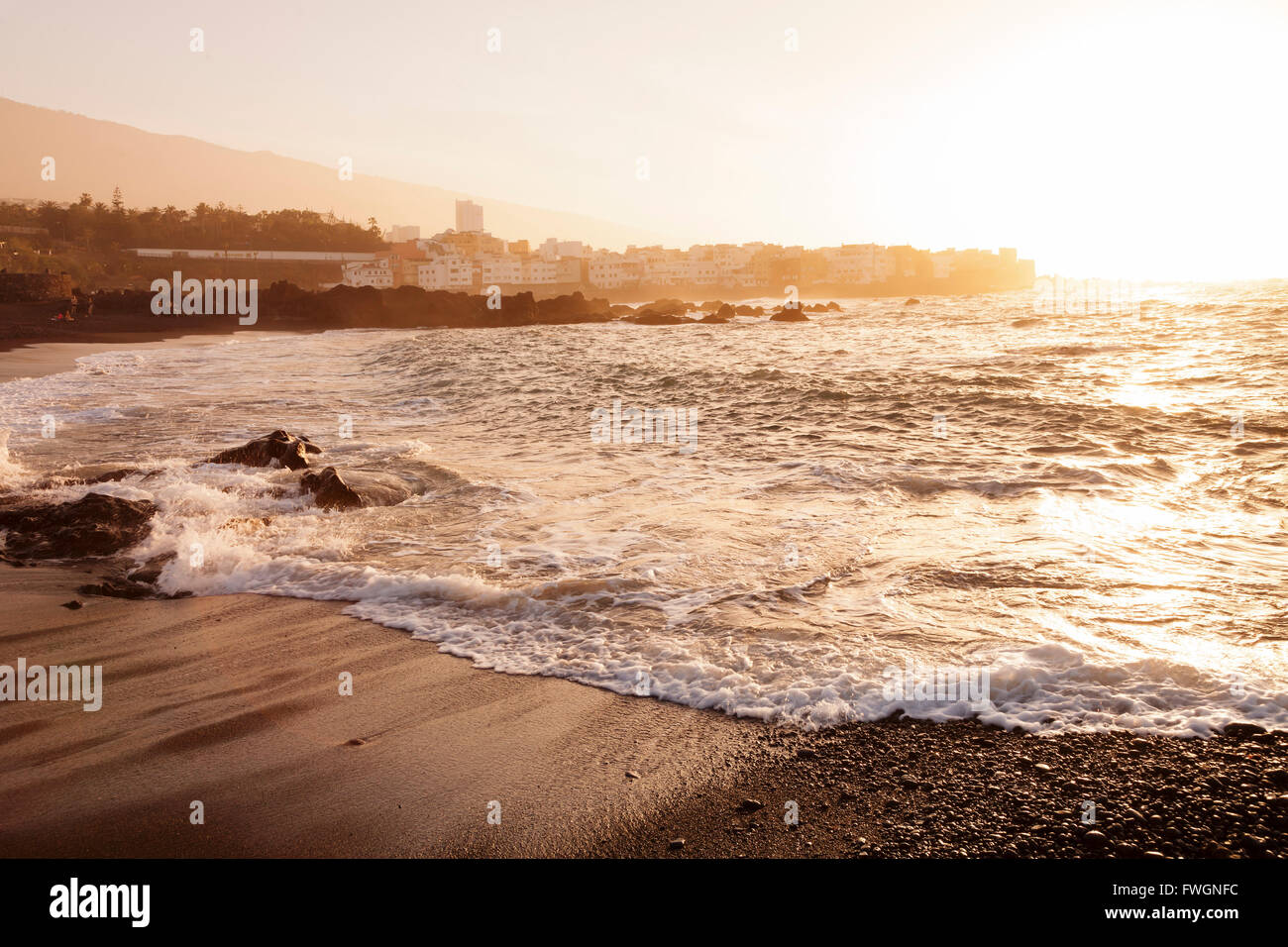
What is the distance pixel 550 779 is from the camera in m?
3.68

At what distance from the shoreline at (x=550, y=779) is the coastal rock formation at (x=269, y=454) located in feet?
17.5

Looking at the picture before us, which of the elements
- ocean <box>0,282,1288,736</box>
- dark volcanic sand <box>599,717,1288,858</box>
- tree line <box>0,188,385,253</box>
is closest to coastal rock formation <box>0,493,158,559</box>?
ocean <box>0,282,1288,736</box>

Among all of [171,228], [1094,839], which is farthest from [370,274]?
[1094,839]

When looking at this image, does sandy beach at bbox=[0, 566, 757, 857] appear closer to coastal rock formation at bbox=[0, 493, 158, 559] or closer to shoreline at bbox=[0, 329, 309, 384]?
coastal rock formation at bbox=[0, 493, 158, 559]

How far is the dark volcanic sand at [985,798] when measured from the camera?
10.4 ft

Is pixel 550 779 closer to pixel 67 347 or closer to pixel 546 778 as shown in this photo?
pixel 546 778

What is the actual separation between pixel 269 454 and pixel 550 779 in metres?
7.90

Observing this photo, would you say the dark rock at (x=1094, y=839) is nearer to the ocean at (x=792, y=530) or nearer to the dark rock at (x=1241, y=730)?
the ocean at (x=792, y=530)

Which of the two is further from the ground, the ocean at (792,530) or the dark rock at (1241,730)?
the ocean at (792,530)

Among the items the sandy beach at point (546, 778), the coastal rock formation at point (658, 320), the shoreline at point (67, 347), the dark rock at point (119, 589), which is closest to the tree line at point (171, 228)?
the shoreline at point (67, 347)

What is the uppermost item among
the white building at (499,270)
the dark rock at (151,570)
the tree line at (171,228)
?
the tree line at (171,228)
